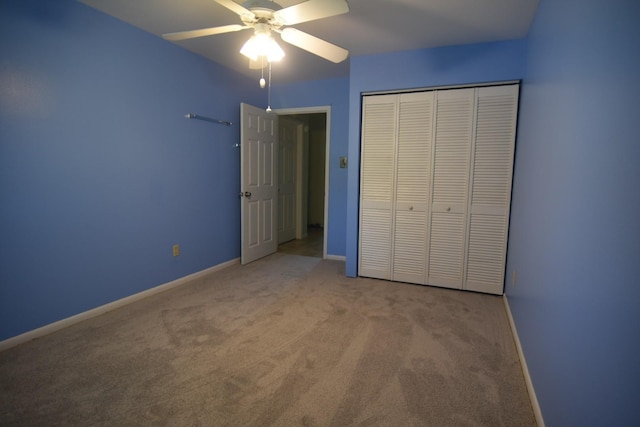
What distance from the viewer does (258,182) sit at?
4.31 m

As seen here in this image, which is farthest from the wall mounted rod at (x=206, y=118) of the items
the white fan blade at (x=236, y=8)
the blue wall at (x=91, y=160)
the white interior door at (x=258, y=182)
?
the white fan blade at (x=236, y=8)

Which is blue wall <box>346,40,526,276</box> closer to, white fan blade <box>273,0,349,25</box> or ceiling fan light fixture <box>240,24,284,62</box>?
ceiling fan light fixture <box>240,24,284,62</box>

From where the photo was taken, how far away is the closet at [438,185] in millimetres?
3033

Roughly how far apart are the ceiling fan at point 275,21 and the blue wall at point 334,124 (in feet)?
7.17

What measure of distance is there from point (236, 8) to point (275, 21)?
24 cm

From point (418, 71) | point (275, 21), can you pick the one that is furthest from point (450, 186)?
point (275, 21)


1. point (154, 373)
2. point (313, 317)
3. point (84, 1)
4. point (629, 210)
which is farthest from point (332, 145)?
point (629, 210)

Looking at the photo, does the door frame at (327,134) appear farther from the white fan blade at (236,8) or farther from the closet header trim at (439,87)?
the white fan blade at (236,8)

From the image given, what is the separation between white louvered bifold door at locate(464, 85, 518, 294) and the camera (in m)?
2.97

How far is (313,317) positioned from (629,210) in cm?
216

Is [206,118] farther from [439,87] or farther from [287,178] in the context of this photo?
[439,87]

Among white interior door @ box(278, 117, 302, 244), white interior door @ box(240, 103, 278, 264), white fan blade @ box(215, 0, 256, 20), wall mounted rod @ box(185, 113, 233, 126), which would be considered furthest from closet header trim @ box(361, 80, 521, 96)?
white interior door @ box(278, 117, 302, 244)

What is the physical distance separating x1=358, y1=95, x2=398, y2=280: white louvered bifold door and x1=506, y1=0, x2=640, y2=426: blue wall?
5.00 feet

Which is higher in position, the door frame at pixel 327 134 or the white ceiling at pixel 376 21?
the white ceiling at pixel 376 21
